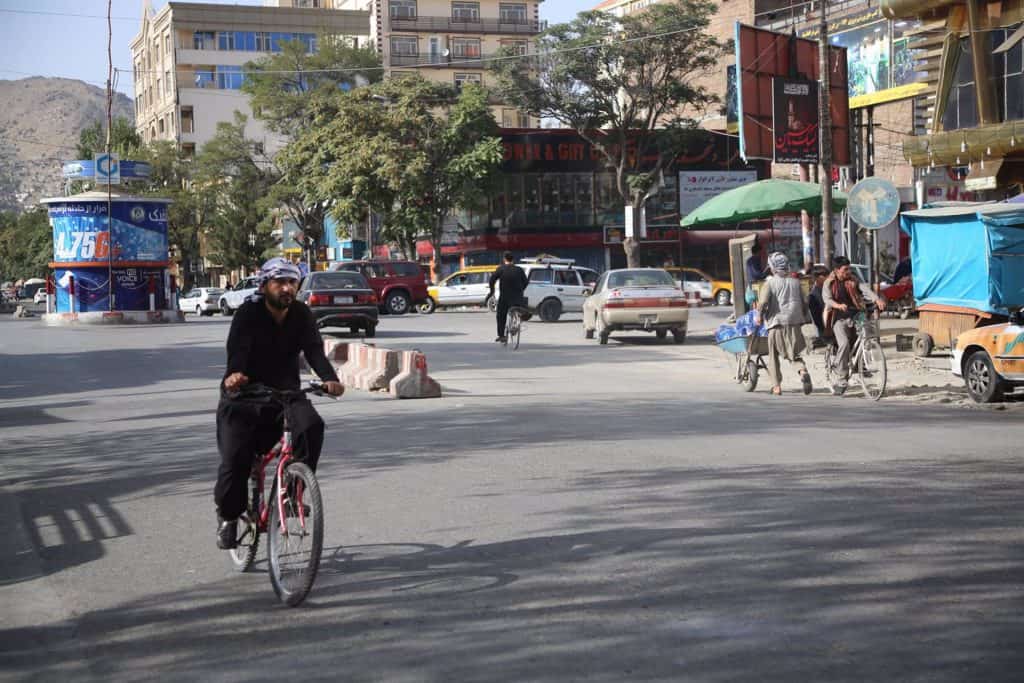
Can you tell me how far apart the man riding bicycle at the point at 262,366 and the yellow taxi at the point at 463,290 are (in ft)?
136

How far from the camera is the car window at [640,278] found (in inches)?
1094

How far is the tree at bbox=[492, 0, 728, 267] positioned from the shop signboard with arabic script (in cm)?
527

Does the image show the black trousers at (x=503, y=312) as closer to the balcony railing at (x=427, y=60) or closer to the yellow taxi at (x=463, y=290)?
the yellow taxi at (x=463, y=290)

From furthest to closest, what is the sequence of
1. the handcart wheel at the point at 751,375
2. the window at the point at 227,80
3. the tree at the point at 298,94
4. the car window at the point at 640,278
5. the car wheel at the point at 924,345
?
the window at the point at 227,80 < the tree at the point at 298,94 < the car window at the point at 640,278 < the car wheel at the point at 924,345 < the handcart wheel at the point at 751,375

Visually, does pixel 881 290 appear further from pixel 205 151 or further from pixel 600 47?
pixel 205 151

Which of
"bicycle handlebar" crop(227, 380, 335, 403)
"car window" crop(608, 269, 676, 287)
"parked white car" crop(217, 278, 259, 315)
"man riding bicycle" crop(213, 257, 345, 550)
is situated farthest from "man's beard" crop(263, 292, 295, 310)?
"parked white car" crop(217, 278, 259, 315)

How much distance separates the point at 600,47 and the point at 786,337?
39.8 m

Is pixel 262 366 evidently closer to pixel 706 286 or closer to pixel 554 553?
pixel 554 553

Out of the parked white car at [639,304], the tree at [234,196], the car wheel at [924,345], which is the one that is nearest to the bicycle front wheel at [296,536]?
the car wheel at [924,345]

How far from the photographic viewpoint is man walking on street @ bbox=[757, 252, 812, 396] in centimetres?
1641

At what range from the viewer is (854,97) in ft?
155

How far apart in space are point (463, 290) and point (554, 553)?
41.7 m

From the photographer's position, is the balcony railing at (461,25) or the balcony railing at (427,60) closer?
the balcony railing at (427,60)

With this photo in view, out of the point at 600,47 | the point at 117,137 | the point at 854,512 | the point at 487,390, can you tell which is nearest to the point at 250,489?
the point at 854,512
